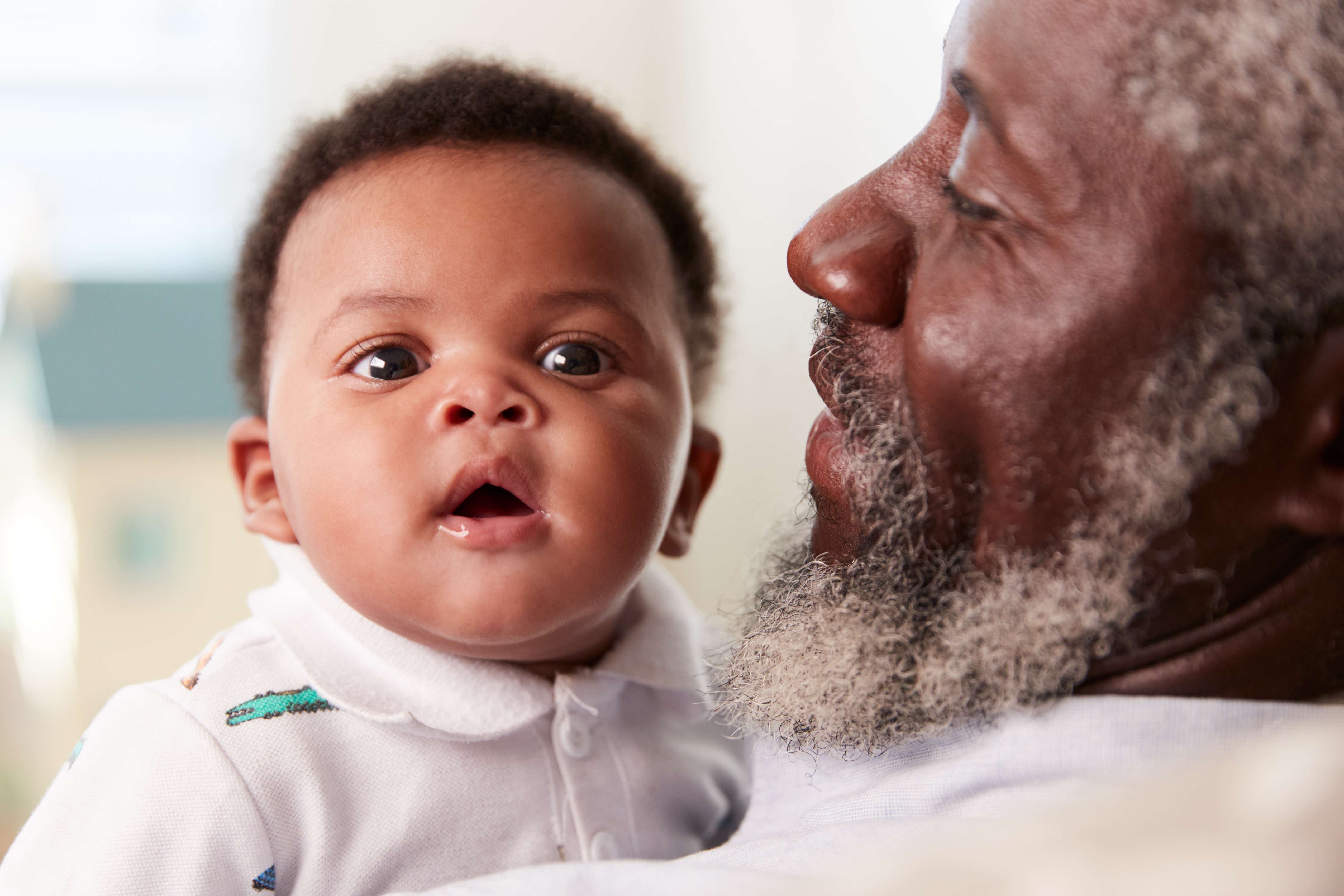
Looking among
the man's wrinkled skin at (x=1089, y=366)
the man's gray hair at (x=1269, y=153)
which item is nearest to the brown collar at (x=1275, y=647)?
the man's wrinkled skin at (x=1089, y=366)

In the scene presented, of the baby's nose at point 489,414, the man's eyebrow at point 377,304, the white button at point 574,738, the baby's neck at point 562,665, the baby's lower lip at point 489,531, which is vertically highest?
the man's eyebrow at point 377,304

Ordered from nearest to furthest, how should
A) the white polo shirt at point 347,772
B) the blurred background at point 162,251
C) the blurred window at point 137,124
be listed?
the white polo shirt at point 347,772
the blurred background at point 162,251
the blurred window at point 137,124

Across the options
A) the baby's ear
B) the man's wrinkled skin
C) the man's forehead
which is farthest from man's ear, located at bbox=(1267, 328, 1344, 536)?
the baby's ear

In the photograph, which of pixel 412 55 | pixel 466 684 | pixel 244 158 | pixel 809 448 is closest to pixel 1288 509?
pixel 809 448

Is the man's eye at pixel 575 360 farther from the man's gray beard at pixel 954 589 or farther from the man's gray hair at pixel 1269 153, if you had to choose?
the man's gray hair at pixel 1269 153

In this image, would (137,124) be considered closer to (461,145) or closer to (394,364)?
(461,145)

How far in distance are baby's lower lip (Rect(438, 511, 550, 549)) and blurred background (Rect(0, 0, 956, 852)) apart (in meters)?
1.15

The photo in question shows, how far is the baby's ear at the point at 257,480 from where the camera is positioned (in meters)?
1.17

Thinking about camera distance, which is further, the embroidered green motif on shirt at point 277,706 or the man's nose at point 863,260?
the embroidered green motif on shirt at point 277,706

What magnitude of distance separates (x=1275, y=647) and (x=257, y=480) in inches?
37.6

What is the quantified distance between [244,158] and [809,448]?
2.44 metres

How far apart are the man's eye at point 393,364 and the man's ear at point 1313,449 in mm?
676

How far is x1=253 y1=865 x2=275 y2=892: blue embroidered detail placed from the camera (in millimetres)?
890

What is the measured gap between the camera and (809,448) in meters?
0.90
